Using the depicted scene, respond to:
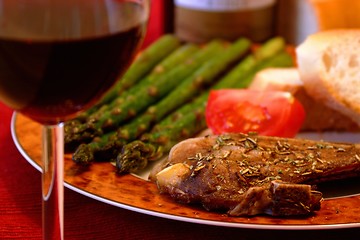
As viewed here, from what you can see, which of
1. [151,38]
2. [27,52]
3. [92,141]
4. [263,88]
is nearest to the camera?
[27,52]

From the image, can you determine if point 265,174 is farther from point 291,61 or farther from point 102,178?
point 291,61

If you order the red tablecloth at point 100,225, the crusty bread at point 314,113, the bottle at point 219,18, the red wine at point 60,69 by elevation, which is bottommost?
the red tablecloth at point 100,225

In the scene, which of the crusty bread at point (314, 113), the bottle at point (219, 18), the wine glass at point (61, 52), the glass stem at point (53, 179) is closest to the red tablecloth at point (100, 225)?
the glass stem at point (53, 179)

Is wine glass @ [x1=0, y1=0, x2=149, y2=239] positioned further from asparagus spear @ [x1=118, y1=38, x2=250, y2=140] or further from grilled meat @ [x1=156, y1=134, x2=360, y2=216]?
asparagus spear @ [x1=118, y1=38, x2=250, y2=140]

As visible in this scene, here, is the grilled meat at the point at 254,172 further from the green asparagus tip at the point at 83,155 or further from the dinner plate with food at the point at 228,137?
the green asparagus tip at the point at 83,155

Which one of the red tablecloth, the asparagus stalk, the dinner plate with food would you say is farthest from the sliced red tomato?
the red tablecloth

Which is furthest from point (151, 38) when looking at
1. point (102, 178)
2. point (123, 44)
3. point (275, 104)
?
point (123, 44)
